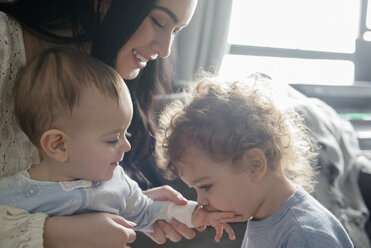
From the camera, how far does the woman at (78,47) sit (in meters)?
0.94

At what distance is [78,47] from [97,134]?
0.32m

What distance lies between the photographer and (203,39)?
3.03 metres

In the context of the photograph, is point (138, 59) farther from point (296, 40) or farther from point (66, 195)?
point (296, 40)

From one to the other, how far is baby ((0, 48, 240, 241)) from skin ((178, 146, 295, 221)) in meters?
0.21

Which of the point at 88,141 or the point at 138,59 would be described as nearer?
the point at 88,141

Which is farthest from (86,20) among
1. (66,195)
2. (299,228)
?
(299,228)

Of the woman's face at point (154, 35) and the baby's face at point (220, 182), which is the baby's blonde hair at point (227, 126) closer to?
the baby's face at point (220, 182)

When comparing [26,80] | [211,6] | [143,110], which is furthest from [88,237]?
[211,6]

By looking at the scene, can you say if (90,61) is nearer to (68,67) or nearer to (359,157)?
(68,67)

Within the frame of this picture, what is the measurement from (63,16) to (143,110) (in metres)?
0.47

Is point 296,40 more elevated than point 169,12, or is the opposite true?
point 169,12

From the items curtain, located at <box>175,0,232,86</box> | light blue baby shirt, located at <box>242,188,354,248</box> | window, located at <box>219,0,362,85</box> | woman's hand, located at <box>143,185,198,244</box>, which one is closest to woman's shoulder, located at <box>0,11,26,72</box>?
woman's hand, located at <box>143,185,198,244</box>

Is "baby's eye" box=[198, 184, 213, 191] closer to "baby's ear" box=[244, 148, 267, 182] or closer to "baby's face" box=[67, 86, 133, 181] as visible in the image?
"baby's ear" box=[244, 148, 267, 182]

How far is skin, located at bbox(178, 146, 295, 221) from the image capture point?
42.9 inches
